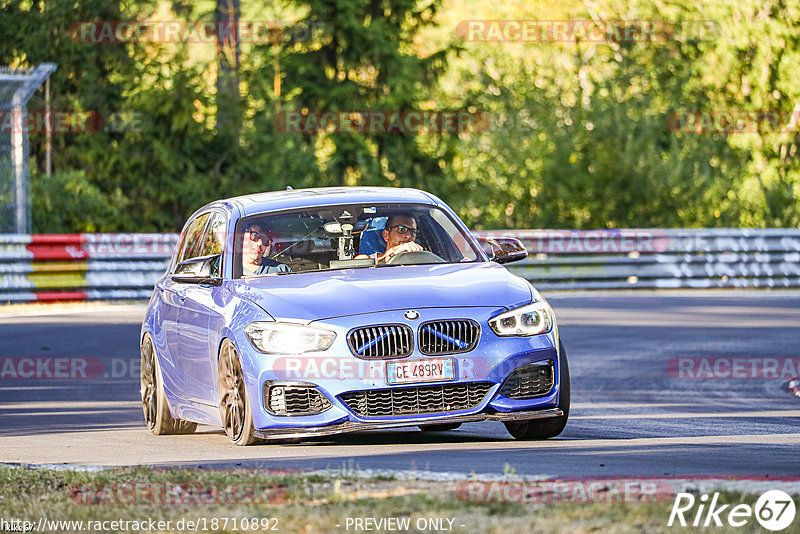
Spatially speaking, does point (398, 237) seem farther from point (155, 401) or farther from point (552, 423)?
point (155, 401)

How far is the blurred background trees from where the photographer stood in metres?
35.9

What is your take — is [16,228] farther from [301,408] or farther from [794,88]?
[794,88]

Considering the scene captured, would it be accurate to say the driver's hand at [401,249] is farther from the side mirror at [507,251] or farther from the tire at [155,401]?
the tire at [155,401]

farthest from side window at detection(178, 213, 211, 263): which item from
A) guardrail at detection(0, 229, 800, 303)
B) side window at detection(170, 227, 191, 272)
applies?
guardrail at detection(0, 229, 800, 303)

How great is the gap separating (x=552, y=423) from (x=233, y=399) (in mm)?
1929

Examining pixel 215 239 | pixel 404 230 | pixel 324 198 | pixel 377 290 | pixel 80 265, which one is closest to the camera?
pixel 377 290

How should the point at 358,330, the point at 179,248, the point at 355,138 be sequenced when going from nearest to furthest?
the point at 358,330 < the point at 179,248 < the point at 355,138

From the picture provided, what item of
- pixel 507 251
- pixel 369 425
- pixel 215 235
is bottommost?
pixel 369 425

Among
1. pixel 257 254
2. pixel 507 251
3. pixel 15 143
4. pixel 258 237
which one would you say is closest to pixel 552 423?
pixel 507 251

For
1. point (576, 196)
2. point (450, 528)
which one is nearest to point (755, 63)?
Result: point (576, 196)

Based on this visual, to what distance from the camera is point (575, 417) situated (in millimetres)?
12719

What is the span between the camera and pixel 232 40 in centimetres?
3781

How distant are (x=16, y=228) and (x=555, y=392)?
703 inches

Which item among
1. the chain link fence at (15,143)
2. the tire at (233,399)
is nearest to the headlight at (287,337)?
the tire at (233,399)
